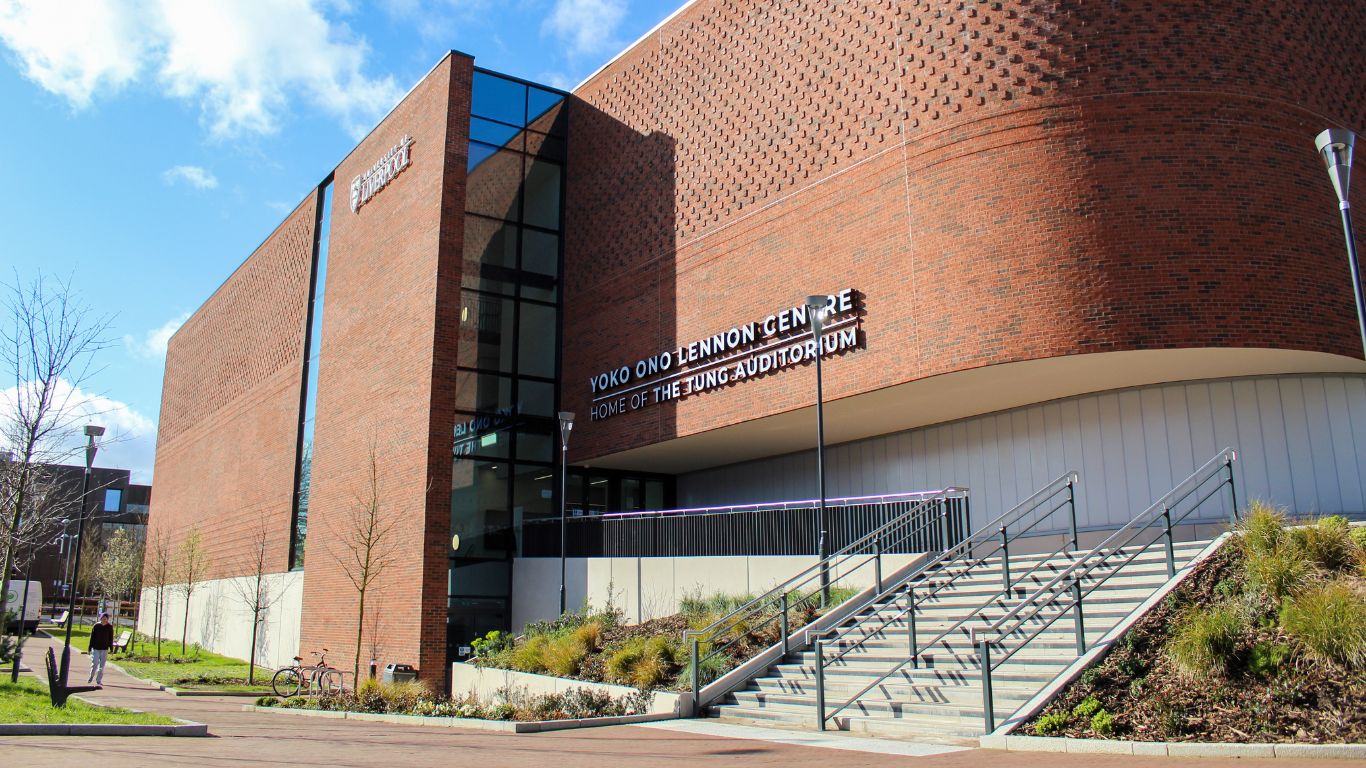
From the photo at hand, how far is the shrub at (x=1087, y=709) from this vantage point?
33.6 feet

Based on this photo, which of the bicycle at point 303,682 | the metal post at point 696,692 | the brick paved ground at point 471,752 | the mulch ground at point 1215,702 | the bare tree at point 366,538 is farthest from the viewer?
the bare tree at point 366,538

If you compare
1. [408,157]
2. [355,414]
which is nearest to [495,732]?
[355,414]

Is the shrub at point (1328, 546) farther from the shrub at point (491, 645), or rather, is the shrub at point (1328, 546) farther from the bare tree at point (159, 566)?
the bare tree at point (159, 566)

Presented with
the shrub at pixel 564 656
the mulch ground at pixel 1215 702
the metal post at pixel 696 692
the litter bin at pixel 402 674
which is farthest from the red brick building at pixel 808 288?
the mulch ground at pixel 1215 702

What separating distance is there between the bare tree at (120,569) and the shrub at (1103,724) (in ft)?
162

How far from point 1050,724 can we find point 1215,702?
5.02 feet

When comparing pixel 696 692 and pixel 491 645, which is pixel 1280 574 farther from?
pixel 491 645

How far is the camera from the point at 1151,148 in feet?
56.7

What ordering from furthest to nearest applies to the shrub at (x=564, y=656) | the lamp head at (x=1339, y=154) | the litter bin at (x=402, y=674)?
the litter bin at (x=402, y=674) < the shrub at (x=564, y=656) < the lamp head at (x=1339, y=154)

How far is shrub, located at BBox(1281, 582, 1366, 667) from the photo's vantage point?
9.81 m

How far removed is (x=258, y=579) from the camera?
3022 centimetres

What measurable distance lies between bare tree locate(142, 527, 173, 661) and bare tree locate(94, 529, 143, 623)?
3265 millimetres

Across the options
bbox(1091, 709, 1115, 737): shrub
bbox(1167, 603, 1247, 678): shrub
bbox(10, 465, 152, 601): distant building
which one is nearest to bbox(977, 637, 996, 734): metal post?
bbox(1091, 709, 1115, 737): shrub

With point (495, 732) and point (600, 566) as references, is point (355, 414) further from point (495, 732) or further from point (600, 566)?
point (495, 732)
